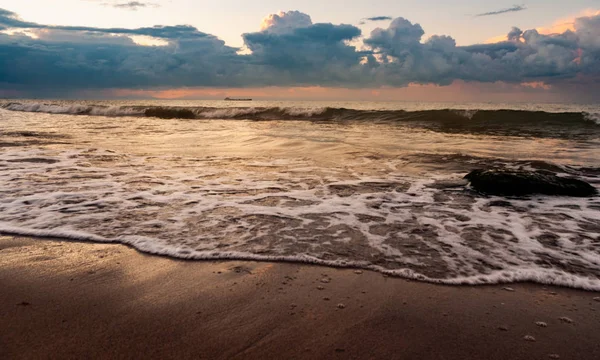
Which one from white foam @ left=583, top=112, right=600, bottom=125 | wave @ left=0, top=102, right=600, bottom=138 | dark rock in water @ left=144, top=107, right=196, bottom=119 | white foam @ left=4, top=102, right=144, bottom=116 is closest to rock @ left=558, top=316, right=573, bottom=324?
wave @ left=0, top=102, right=600, bottom=138

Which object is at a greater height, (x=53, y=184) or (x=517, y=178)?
(x=517, y=178)

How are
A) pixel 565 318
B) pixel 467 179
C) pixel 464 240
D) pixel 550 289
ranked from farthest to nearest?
pixel 467 179, pixel 464 240, pixel 550 289, pixel 565 318

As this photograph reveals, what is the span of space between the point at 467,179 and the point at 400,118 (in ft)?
66.6

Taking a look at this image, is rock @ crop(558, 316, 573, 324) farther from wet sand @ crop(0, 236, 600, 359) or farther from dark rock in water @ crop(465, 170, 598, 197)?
dark rock in water @ crop(465, 170, 598, 197)

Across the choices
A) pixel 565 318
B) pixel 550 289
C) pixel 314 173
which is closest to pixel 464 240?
pixel 550 289

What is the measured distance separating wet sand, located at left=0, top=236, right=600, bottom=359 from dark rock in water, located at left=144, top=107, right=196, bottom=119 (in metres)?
30.9

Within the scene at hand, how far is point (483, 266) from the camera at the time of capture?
3357mm

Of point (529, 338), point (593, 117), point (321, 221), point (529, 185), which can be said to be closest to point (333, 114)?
point (593, 117)

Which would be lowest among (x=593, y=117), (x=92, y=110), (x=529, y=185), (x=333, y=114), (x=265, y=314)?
(x=265, y=314)

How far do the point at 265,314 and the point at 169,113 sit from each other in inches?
1337

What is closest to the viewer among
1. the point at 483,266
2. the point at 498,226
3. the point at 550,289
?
the point at 550,289

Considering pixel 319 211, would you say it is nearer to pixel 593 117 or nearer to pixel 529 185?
pixel 529 185

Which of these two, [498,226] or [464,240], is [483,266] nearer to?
[464,240]

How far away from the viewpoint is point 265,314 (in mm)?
2570
